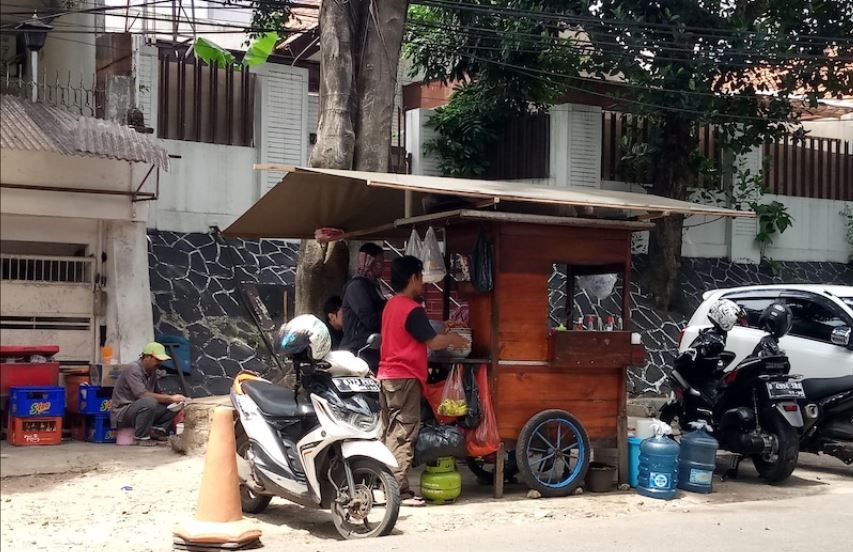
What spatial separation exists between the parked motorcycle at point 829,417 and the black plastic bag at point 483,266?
3750 millimetres

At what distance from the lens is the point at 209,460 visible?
22.6ft

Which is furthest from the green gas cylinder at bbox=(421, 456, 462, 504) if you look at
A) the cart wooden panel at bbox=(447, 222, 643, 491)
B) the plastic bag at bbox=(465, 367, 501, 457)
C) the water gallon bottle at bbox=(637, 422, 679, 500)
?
the water gallon bottle at bbox=(637, 422, 679, 500)

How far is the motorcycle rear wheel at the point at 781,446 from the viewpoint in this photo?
31.7 ft

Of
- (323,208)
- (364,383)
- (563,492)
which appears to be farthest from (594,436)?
(323,208)

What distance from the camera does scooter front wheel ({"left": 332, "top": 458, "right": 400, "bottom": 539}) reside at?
22.7ft

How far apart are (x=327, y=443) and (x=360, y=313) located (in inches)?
77.6

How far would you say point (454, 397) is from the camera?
842 centimetres

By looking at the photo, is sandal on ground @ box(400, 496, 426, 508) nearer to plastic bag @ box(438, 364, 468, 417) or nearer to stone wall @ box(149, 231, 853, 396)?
plastic bag @ box(438, 364, 468, 417)

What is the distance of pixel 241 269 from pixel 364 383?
877 cm

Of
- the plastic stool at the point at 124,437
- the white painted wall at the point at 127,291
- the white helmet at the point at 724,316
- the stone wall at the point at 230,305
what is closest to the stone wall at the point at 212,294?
the stone wall at the point at 230,305

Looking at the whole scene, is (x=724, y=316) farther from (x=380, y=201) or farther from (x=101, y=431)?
(x=101, y=431)

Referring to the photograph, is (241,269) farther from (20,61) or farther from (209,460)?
(209,460)

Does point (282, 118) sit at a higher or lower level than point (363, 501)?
higher

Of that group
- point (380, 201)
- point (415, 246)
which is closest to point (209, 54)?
point (380, 201)
